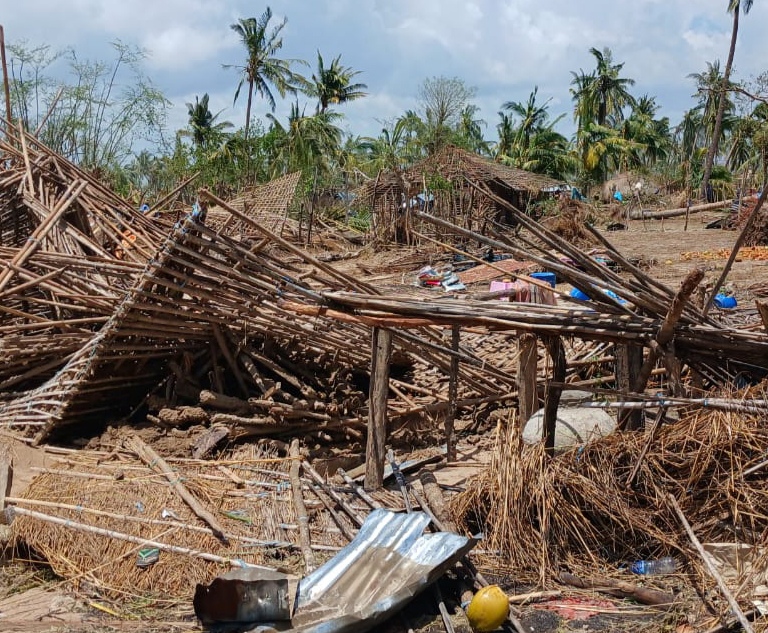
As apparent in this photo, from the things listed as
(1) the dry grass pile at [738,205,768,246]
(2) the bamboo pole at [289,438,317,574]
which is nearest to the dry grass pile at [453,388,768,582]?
(2) the bamboo pole at [289,438,317,574]

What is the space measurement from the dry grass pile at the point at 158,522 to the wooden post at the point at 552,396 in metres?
1.43

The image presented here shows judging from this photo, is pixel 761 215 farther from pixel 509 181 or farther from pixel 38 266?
pixel 38 266

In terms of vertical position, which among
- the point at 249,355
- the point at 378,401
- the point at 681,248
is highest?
the point at 681,248

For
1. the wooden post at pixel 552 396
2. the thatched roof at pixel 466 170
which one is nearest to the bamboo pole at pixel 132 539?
the wooden post at pixel 552 396

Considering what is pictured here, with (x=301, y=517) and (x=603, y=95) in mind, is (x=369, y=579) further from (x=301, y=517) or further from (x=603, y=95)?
(x=603, y=95)

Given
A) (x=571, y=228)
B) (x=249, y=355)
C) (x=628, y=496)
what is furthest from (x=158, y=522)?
(x=571, y=228)

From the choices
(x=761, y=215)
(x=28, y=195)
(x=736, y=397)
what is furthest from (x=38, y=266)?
(x=761, y=215)

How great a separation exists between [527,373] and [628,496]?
3.95ft

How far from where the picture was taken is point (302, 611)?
3.68 metres

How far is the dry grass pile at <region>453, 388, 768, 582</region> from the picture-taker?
3926mm

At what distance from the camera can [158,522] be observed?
14.7 feet

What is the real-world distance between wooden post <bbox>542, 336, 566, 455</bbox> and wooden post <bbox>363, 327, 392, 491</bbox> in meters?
1.10

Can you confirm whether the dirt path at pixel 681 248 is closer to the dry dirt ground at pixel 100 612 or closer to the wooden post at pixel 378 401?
the wooden post at pixel 378 401

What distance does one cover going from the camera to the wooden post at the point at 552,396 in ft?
15.6
